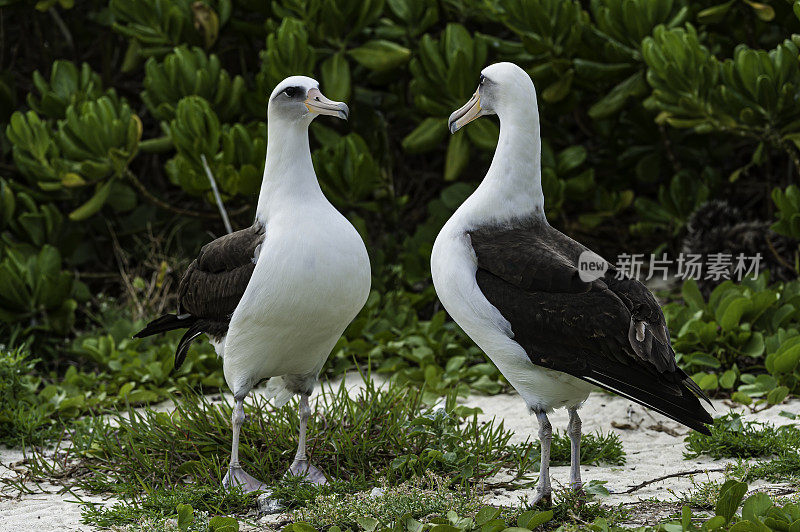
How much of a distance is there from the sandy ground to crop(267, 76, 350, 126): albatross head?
1.56 meters

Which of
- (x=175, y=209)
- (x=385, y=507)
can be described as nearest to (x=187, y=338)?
(x=385, y=507)

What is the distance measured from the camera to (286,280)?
12.2 ft

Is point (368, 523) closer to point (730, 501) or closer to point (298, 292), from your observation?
point (298, 292)

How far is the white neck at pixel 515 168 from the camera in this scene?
148 inches

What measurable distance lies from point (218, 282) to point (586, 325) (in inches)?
62.4

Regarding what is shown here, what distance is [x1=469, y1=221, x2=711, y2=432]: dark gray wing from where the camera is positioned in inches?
133

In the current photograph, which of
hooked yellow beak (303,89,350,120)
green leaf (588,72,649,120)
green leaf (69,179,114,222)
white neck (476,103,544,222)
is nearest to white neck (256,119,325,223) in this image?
hooked yellow beak (303,89,350,120)

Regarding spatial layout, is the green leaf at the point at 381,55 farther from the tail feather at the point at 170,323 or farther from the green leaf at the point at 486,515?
the green leaf at the point at 486,515

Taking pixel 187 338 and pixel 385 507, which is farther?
pixel 187 338

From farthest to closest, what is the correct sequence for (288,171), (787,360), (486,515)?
1. (787,360)
2. (288,171)
3. (486,515)

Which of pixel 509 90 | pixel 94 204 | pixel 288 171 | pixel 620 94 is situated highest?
pixel 509 90

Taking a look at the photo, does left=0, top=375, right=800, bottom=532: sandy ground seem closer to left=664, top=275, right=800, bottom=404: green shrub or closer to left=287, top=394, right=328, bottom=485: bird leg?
left=664, top=275, right=800, bottom=404: green shrub

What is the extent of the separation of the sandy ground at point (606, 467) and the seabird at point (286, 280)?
75 cm

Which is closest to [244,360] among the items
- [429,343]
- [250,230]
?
[250,230]
